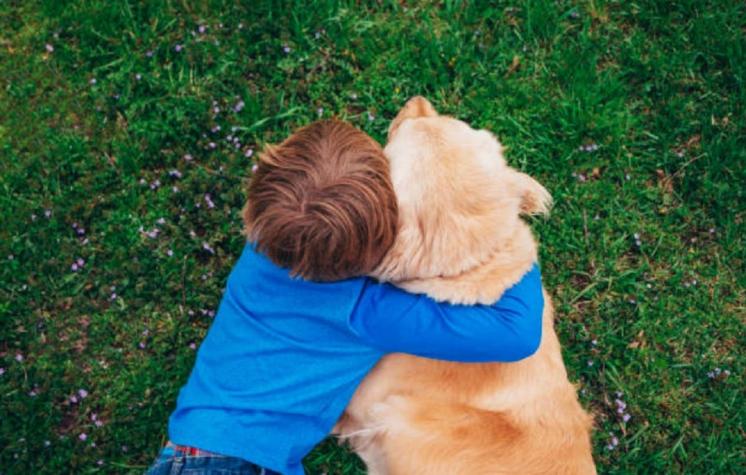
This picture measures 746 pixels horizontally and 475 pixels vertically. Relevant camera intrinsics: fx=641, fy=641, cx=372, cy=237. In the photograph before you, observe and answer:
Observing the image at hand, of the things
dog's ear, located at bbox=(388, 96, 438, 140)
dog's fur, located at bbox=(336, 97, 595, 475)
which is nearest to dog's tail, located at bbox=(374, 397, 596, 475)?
dog's fur, located at bbox=(336, 97, 595, 475)

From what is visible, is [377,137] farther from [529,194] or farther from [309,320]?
[309,320]

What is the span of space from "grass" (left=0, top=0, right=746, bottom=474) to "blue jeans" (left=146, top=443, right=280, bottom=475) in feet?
3.09

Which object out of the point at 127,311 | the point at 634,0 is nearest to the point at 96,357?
the point at 127,311

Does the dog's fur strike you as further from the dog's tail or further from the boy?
the boy

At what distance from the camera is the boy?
2.32m

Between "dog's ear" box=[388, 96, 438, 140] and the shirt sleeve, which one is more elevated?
"dog's ear" box=[388, 96, 438, 140]

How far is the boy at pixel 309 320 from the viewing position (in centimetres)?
232

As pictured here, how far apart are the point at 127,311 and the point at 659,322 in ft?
10.8

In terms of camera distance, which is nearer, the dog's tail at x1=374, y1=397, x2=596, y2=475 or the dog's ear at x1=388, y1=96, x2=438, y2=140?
the dog's ear at x1=388, y1=96, x2=438, y2=140

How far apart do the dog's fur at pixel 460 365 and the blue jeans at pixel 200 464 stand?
0.57 meters

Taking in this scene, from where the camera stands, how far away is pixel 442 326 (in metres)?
2.58

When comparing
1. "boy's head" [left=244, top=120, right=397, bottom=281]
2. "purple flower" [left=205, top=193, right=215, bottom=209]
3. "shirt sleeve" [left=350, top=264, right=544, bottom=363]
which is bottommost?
"purple flower" [left=205, top=193, right=215, bottom=209]

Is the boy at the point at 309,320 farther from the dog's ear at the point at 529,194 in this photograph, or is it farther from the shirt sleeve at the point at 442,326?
the dog's ear at the point at 529,194

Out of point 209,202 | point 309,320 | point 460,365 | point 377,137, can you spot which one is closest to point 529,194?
point 460,365
